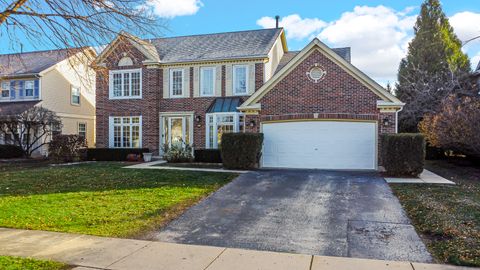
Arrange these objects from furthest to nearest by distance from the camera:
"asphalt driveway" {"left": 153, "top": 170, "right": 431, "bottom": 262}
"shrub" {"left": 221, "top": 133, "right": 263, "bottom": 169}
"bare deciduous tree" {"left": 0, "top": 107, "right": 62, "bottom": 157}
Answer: "bare deciduous tree" {"left": 0, "top": 107, "right": 62, "bottom": 157}, "shrub" {"left": 221, "top": 133, "right": 263, "bottom": 169}, "asphalt driveway" {"left": 153, "top": 170, "right": 431, "bottom": 262}

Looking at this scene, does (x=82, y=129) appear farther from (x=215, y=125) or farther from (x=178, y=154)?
(x=215, y=125)

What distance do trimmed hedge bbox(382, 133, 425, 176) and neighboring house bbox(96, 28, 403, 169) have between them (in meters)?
1.81

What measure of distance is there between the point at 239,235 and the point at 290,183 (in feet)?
18.0

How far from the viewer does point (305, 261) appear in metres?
5.43

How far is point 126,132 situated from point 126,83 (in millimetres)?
2864

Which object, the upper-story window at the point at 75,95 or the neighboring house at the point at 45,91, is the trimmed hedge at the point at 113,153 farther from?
the upper-story window at the point at 75,95

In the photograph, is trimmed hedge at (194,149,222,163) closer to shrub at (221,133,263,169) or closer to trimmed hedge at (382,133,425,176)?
shrub at (221,133,263,169)

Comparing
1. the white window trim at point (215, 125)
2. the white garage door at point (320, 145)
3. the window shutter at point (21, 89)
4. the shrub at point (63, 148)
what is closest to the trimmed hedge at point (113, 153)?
the shrub at point (63, 148)

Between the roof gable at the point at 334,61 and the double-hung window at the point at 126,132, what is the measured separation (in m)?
7.85

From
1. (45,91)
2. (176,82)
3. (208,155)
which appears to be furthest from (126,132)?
(45,91)

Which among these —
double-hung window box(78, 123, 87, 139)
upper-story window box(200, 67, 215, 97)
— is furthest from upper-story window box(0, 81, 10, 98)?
upper-story window box(200, 67, 215, 97)

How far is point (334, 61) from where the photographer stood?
50.7 ft

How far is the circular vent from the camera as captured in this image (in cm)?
1562

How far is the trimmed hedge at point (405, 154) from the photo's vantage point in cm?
1301
